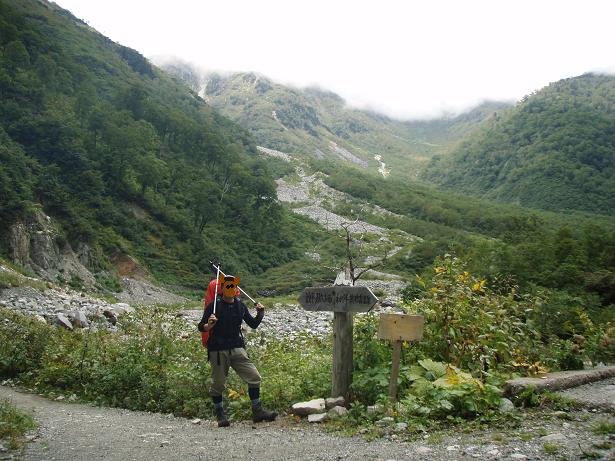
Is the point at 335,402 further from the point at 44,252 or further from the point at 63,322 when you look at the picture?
the point at 44,252

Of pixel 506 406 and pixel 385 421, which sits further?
pixel 385 421

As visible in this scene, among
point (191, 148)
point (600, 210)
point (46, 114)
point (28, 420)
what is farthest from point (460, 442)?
point (600, 210)

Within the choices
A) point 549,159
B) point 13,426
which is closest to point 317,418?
point 13,426

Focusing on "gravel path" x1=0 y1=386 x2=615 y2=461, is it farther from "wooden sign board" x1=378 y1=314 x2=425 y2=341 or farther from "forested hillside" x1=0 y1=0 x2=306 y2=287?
"forested hillside" x1=0 y1=0 x2=306 y2=287

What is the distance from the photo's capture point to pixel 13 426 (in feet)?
21.1

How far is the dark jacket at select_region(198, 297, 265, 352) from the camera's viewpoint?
7164 mm

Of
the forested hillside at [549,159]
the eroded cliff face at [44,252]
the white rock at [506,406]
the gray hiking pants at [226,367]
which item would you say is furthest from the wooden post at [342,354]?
the forested hillside at [549,159]

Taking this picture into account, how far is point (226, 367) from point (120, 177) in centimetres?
5206

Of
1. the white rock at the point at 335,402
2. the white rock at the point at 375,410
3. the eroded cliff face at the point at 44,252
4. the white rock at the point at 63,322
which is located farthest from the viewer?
the eroded cliff face at the point at 44,252

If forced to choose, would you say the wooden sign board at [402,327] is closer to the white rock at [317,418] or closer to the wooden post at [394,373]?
the wooden post at [394,373]

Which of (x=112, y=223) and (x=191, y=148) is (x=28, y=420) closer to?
(x=112, y=223)

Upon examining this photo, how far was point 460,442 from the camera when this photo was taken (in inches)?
210

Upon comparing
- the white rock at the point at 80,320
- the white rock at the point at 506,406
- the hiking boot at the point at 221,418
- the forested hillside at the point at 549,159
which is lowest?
the white rock at the point at 80,320

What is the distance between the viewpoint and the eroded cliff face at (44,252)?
107 feet
